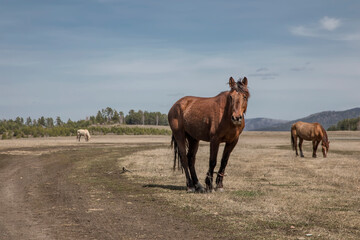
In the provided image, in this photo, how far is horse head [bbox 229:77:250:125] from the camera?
10531mm

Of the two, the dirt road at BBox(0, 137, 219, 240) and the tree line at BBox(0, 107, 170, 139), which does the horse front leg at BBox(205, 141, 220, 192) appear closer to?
the dirt road at BBox(0, 137, 219, 240)

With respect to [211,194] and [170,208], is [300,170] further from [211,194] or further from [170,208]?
[170,208]

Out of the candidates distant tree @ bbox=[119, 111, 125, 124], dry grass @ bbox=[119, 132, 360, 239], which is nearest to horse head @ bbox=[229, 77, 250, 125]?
dry grass @ bbox=[119, 132, 360, 239]

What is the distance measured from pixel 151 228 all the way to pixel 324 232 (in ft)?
10.1

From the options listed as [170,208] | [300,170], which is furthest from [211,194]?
[300,170]

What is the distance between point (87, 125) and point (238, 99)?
356 ft

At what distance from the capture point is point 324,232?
7117mm

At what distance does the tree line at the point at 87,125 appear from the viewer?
275ft

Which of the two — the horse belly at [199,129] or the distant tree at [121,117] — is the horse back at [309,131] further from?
the distant tree at [121,117]

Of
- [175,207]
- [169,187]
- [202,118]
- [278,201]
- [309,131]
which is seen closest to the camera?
[175,207]

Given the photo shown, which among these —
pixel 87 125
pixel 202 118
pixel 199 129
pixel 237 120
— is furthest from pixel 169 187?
pixel 87 125

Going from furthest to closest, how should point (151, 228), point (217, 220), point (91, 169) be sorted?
point (91, 169) < point (217, 220) < point (151, 228)

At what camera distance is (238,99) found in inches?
420

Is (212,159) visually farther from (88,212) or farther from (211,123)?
(88,212)
